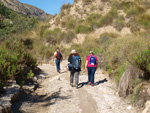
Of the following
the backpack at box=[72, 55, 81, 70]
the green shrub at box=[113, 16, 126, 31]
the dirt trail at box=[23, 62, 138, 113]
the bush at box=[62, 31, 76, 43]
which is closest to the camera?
the dirt trail at box=[23, 62, 138, 113]

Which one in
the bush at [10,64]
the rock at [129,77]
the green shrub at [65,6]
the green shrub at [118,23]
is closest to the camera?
the rock at [129,77]

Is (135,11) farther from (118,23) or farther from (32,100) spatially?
(32,100)

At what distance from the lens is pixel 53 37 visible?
20.0 m

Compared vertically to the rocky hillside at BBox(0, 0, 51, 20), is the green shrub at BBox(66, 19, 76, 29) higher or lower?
lower

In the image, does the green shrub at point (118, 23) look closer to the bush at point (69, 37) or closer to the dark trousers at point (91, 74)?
the bush at point (69, 37)

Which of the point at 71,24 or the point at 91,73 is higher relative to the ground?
the point at 71,24

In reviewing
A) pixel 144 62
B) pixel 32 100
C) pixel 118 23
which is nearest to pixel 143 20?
pixel 118 23

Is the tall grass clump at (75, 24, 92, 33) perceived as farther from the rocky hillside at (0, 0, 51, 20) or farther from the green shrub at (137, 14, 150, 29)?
the rocky hillside at (0, 0, 51, 20)

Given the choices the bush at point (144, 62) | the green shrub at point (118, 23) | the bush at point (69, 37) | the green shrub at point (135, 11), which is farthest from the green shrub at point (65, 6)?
the bush at point (144, 62)

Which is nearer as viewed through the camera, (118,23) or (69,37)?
(118,23)

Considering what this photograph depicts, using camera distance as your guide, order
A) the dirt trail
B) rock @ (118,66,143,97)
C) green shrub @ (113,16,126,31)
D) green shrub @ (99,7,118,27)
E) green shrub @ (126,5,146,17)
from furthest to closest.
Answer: green shrub @ (99,7,118,27), green shrub @ (126,5,146,17), green shrub @ (113,16,126,31), rock @ (118,66,143,97), the dirt trail

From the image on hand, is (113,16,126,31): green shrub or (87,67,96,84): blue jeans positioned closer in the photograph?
(87,67,96,84): blue jeans

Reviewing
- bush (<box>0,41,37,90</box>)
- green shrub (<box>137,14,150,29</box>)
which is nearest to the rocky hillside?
green shrub (<box>137,14,150,29</box>)

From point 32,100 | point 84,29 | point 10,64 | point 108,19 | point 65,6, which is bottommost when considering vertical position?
point 32,100
